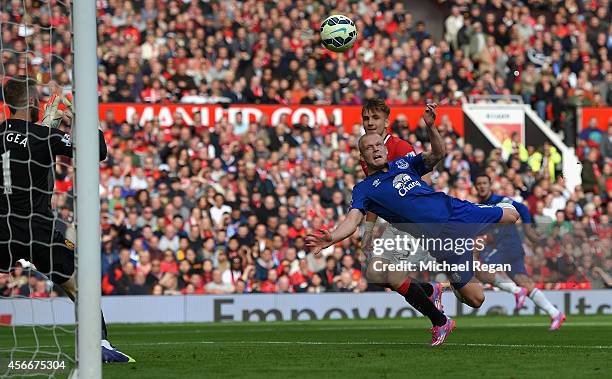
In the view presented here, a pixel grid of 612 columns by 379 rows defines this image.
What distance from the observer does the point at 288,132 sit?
2309 cm

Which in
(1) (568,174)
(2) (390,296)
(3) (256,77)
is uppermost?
(3) (256,77)

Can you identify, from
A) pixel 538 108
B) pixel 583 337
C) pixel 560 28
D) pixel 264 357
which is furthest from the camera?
pixel 560 28

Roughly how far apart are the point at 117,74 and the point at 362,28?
591 cm

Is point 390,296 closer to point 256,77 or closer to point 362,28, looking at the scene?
point 256,77

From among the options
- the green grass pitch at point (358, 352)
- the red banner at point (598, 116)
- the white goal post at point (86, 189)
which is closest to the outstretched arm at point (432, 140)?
the green grass pitch at point (358, 352)

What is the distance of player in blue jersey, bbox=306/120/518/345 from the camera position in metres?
10.9

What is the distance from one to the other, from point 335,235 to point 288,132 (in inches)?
514

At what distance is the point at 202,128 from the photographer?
22.5 m

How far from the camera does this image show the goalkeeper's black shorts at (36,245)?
8766mm

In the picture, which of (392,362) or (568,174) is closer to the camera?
(392,362)

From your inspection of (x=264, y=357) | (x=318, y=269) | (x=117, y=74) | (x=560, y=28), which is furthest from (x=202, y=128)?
(x=264, y=357)

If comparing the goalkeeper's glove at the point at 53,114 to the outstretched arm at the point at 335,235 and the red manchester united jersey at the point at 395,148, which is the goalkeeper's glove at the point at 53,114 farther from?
the red manchester united jersey at the point at 395,148

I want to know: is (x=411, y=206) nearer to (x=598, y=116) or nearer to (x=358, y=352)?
(x=358, y=352)

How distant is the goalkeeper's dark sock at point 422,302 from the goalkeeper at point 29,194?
3554mm
